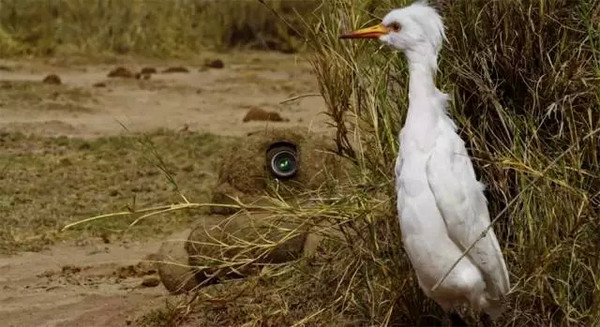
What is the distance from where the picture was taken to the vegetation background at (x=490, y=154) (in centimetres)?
473

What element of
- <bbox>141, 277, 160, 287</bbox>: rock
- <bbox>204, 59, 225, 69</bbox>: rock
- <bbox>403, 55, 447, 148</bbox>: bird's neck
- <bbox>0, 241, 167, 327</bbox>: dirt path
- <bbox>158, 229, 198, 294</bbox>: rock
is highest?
<bbox>403, 55, 447, 148</bbox>: bird's neck

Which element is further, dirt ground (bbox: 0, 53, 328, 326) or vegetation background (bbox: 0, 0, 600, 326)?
dirt ground (bbox: 0, 53, 328, 326)

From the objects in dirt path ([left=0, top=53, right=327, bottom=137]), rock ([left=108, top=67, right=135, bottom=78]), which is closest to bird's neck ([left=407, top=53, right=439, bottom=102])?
dirt path ([left=0, top=53, right=327, bottom=137])

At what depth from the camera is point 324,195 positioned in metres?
5.43

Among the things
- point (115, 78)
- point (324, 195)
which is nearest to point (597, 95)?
point (324, 195)

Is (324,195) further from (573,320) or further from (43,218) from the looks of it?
(43,218)

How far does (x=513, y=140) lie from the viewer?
5051 millimetres

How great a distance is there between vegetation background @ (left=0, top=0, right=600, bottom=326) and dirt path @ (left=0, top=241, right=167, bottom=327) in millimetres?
721

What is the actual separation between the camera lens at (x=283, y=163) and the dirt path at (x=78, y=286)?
74 cm

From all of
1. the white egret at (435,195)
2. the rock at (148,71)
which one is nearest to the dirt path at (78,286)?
the white egret at (435,195)

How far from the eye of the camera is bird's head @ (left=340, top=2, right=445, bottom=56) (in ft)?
14.9

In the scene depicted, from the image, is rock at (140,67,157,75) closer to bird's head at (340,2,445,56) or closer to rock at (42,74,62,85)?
rock at (42,74,62,85)

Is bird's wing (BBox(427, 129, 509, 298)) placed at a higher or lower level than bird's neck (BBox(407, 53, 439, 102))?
lower

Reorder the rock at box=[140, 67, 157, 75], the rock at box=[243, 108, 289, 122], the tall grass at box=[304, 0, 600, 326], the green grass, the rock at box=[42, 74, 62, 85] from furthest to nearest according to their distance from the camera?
the rock at box=[140, 67, 157, 75] → the rock at box=[42, 74, 62, 85] → the rock at box=[243, 108, 289, 122] → the green grass → the tall grass at box=[304, 0, 600, 326]
